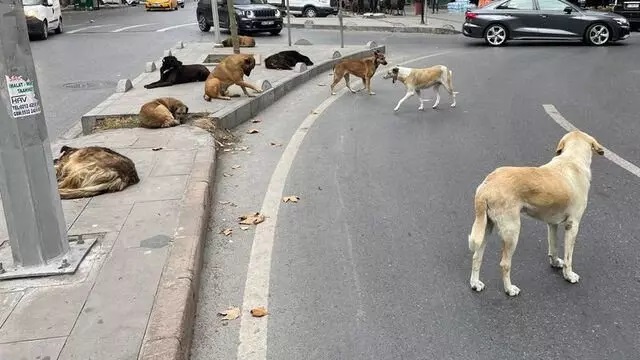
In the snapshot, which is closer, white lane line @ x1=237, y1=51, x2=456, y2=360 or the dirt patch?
white lane line @ x1=237, y1=51, x2=456, y2=360

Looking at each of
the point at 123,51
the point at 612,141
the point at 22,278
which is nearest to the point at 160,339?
the point at 22,278

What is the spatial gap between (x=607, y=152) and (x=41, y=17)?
20.9 meters

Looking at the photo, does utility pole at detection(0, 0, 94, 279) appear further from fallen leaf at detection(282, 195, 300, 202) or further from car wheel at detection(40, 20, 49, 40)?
car wheel at detection(40, 20, 49, 40)

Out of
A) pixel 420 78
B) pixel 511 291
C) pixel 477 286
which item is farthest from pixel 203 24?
pixel 511 291

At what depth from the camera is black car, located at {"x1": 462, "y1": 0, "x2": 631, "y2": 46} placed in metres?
18.7

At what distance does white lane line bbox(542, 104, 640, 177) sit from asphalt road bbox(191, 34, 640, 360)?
0.36ft

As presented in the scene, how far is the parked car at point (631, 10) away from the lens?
75.3 feet

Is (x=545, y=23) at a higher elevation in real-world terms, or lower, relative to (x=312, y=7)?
lower

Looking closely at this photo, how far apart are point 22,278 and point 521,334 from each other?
119 inches

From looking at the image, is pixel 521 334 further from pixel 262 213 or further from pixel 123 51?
pixel 123 51

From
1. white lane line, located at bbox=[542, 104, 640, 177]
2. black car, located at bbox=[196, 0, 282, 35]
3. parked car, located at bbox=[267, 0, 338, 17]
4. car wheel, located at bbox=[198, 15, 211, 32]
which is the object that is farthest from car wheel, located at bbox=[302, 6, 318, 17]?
white lane line, located at bbox=[542, 104, 640, 177]

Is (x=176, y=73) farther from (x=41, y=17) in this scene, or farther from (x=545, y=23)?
(x=41, y=17)

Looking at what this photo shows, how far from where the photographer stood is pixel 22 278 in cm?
385

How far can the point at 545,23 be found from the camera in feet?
61.9
